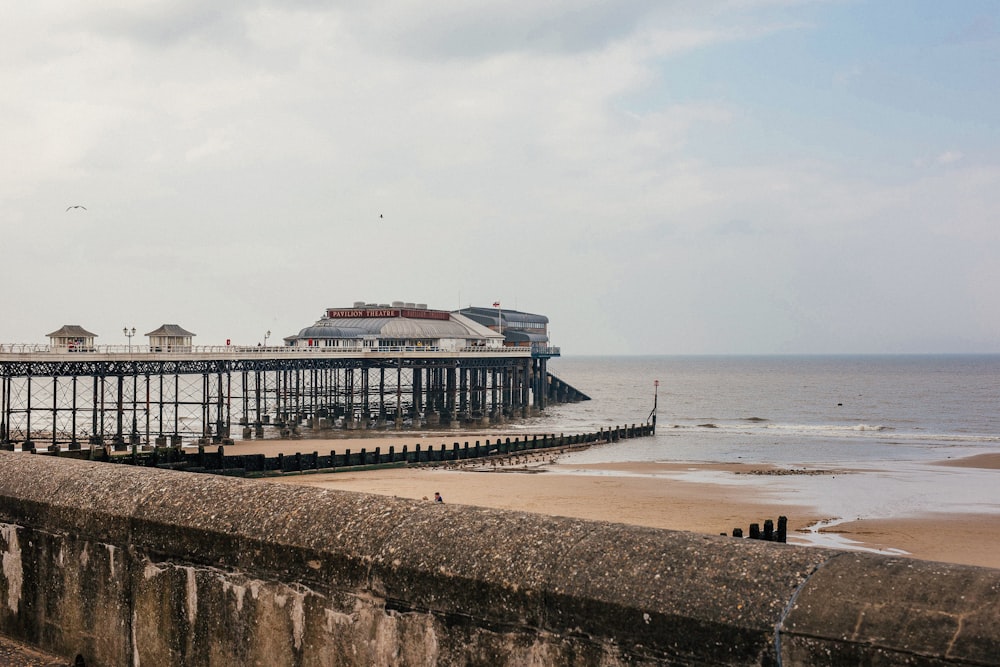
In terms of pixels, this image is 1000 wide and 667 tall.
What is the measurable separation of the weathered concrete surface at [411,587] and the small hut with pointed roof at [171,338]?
213 ft

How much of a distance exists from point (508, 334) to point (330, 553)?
408 ft

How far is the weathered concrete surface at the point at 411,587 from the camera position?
11.9ft

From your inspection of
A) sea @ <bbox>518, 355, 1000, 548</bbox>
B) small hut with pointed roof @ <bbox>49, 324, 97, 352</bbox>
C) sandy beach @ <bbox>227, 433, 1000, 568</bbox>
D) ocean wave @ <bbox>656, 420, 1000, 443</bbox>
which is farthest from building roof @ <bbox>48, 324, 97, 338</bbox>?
ocean wave @ <bbox>656, 420, 1000, 443</bbox>

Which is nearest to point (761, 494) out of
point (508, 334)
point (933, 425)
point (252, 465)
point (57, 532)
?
point (252, 465)

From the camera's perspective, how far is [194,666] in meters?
5.45

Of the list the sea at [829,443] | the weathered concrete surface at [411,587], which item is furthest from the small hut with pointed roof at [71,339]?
the weathered concrete surface at [411,587]

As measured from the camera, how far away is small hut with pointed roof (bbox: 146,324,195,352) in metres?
69.1

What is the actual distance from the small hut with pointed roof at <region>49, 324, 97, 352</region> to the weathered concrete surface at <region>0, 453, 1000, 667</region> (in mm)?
59434

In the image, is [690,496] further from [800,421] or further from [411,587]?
[800,421]

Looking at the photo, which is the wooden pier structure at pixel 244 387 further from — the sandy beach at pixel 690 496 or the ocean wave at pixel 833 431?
the ocean wave at pixel 833 431

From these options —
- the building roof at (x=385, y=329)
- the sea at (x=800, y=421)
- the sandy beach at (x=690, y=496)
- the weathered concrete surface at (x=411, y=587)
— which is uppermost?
the building roof at (x=385, y=329)

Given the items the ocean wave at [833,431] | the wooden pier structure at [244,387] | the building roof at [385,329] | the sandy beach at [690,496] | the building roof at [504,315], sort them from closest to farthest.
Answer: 1. the sandy beach at [690,496]
2. the wooden pier structure at [244,387]
3. the ocean wave at [833,431]
4. the building roof at [385,329]
5. the building roof at [504,315]

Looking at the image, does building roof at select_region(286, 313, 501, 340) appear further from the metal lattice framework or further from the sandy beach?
the sandy beach

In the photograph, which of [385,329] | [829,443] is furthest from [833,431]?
[385,329]
